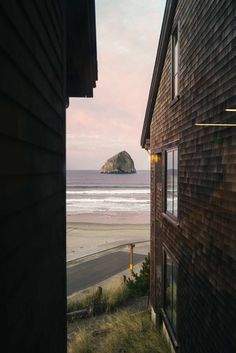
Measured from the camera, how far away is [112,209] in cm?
5662

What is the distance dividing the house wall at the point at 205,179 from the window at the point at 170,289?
0.79 m

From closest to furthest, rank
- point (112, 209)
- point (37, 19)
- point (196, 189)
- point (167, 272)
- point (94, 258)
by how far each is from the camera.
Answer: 1. point (37, 19)
2. point (196, 189)
3. point (167, 272)
4. point (94, 258)
5. point (112, 209)

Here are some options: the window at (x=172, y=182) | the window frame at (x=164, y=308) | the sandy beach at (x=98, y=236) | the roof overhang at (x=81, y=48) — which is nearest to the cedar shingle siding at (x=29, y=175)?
the roof overhang at (x=81, y=48)

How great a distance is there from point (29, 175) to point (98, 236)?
32047 mm

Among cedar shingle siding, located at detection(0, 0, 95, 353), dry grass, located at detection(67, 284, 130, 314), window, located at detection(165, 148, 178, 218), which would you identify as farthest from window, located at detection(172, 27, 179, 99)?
dry grass, located at detection(67, 284, 130, 314)

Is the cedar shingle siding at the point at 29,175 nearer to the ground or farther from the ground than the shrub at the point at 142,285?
farther from the ground

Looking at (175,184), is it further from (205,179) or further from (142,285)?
(142,285)

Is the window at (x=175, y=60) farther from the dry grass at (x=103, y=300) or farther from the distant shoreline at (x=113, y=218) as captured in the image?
the distant shoreline at (x=113, y=218)

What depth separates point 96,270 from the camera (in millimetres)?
21750

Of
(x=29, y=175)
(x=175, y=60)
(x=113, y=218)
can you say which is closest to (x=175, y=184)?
(x=175, y=60)

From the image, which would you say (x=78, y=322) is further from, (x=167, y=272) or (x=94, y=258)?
A: (x=94, y=258)

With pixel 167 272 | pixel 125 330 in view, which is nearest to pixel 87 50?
pixel 167 272

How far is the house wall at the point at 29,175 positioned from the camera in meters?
2.48

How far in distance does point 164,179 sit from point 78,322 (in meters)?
6.40
